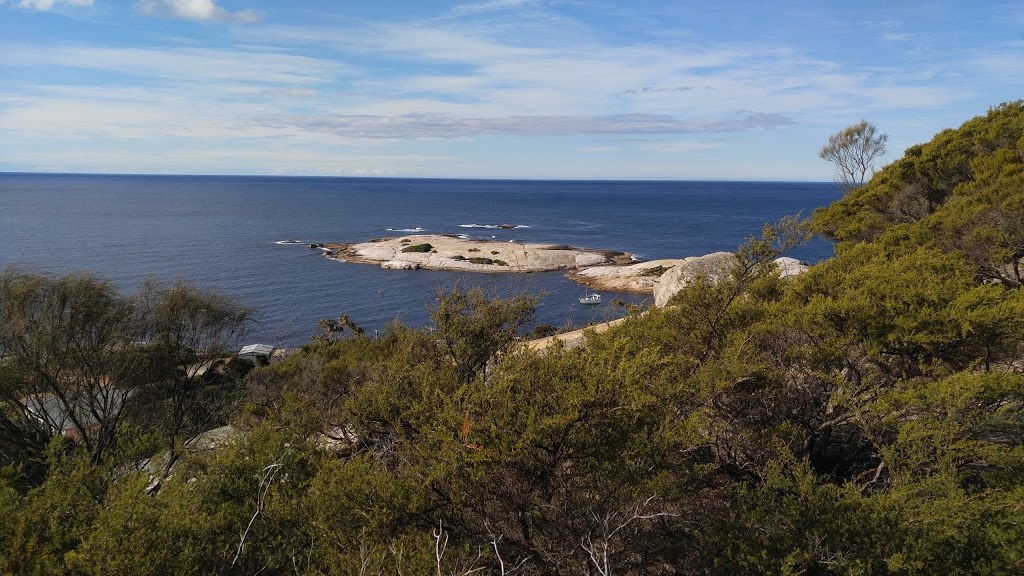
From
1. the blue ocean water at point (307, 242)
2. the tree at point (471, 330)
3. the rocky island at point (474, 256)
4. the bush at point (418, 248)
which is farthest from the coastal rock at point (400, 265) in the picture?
the tree at point (471, 330)

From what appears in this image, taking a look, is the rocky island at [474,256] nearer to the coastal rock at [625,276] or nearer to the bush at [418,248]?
the bush at [418,248]

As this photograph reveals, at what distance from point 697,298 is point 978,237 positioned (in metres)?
14.6


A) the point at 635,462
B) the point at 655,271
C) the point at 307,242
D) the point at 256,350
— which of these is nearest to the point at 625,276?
the point at 655,271

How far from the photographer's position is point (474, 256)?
81062 mm

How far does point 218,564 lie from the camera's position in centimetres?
867

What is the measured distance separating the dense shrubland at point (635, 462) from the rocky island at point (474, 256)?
59.9 metres

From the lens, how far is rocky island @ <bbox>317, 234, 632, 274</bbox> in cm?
7662

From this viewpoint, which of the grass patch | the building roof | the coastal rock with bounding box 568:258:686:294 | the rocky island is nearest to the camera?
the building roof

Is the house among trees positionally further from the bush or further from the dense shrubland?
the bush

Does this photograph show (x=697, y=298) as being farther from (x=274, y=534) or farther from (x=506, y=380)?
(x=274, y=534)

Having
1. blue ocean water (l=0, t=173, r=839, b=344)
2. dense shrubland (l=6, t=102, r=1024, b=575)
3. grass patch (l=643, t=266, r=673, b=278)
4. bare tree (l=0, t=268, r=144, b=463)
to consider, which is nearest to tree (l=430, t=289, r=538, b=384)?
dense shrubland (l=6, t=102, r=1024, b=575)

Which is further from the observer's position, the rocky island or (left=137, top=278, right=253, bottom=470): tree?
the rocky island

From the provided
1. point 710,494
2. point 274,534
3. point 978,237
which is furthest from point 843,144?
Result: point 274,534

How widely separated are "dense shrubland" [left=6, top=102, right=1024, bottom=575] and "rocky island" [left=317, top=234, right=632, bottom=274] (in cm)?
5993
